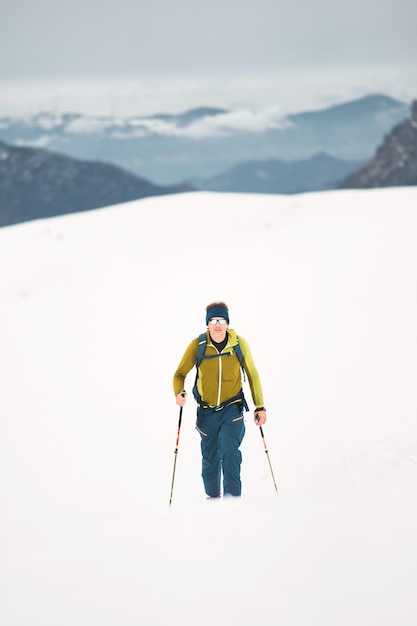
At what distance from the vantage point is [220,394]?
5.73 m

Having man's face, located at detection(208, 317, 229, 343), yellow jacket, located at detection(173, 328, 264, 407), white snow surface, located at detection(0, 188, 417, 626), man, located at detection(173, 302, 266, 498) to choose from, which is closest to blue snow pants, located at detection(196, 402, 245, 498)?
man, located at detection(173, 302, 266, 498)

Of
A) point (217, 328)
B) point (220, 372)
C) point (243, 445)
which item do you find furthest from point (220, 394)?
point (243, 445)

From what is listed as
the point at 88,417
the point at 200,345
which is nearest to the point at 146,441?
the point at 88,417

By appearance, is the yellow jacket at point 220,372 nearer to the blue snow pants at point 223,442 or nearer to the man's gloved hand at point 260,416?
the blue snow pants at point 223,442

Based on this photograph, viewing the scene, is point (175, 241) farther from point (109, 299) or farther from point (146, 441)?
point (146, 441)

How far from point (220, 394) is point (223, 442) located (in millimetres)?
414

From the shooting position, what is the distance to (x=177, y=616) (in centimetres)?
419

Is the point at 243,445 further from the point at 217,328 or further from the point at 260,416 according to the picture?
the point at 217,328

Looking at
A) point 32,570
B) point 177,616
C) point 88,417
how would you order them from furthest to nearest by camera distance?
1. point 88,417
2. point 32,570
3. point 177,616

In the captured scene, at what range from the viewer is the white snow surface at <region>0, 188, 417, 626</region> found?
173 inches

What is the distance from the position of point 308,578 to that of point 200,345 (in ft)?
6.55

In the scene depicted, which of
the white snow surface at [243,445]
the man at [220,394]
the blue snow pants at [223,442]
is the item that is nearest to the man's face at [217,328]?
the man at [220,394]

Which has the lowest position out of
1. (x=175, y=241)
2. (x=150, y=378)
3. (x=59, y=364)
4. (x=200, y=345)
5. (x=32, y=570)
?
(x=32, y=570)

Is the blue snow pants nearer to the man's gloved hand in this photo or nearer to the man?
the man
